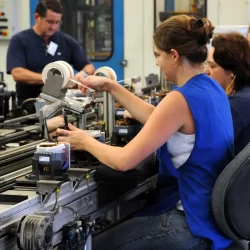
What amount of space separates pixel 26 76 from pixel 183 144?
7.37 feet

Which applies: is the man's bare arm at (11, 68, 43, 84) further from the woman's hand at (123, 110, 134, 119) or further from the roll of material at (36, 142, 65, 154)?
the roll of material at (36, 142, 65, 154)

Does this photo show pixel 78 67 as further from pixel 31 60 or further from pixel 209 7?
pixel 209 7

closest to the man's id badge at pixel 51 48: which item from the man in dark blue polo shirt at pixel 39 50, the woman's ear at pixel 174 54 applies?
the man in dark blue polo shirt at pixel 39 50

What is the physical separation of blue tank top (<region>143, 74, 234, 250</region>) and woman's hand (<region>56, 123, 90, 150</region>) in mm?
264

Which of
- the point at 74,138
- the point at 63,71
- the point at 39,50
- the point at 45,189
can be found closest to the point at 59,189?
the point at 45,189

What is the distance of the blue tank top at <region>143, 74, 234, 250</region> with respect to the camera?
6.12ft

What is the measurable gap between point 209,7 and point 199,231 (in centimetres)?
285

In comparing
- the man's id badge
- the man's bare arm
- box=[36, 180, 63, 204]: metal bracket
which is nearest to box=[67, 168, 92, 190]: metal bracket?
box=[36, 180, 63, 204]: metal bracket

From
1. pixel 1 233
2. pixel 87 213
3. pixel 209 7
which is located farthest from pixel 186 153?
pixel 209 7

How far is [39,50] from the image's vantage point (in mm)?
4098

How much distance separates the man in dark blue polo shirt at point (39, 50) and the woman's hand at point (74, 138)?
200 centimetres

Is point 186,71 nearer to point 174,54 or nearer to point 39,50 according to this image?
point 174,54

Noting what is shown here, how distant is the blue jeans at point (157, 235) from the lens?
192 centimetres

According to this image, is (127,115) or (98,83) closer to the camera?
(98,83)
